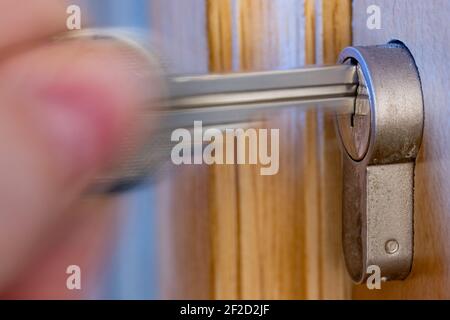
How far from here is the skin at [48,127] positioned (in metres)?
0.21

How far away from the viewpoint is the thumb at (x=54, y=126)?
0.69 feet

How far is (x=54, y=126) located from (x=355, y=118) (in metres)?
0.13

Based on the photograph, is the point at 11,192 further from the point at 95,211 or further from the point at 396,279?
the point at 396,279

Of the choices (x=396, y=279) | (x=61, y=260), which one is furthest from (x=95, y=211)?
(x=396, y=279)

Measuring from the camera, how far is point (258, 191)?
1.04 ft

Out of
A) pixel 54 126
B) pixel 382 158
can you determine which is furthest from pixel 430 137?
pixel 54 126

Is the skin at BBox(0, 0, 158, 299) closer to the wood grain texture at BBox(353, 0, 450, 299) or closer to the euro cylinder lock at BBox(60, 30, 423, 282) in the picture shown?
the euro cylinder lock at BBox(60, 30, 423, 282)

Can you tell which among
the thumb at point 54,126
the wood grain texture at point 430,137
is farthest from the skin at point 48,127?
the wood grain texture at point 430,137

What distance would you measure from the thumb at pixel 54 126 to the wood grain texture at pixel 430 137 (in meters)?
0.11

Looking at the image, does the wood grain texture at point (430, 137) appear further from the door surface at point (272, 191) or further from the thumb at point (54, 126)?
the thumb at point (54, 126)

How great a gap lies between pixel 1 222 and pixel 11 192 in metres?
0.01

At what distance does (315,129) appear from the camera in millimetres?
315

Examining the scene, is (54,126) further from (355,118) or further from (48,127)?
(355,118)

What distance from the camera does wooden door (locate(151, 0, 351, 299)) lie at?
0.30 metres
